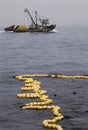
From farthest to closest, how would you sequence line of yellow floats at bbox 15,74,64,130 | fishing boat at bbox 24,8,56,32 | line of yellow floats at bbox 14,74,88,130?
fishing boat at bbox 24,8,56,32 → line of yellow floats at bbox 14,74,88,130 → line of yellow floats at bbox 15,74,64,130

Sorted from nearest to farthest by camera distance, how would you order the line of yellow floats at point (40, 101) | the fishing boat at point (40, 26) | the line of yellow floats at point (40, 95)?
the line of yellow floats at point (40, 101), the line of yellow floats at point (40, 95), the fishing boat at point (40, 26)

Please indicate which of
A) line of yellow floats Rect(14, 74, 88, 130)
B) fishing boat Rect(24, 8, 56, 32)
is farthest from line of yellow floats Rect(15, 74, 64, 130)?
fishing boat Rect(24, 8, 56, 32)

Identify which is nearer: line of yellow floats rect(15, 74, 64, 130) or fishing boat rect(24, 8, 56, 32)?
line of yellow floats rect(15, 74, 64, 130)

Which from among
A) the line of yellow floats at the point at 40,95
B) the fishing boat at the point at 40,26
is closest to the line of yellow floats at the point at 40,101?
the line of yellow floats at the point at 40,95

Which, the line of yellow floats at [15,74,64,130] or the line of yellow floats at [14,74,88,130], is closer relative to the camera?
the line of yellow floats at [15,74,64,130]

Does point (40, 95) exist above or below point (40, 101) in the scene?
below

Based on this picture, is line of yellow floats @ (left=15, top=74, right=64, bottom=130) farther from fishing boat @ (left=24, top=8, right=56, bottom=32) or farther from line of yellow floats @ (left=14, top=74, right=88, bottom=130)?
fishing boat @ (left=24, top=8, right=56, bottom=32)

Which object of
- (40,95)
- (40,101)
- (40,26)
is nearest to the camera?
(40,101)

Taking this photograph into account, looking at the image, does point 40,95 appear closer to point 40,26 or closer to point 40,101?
point 40,101

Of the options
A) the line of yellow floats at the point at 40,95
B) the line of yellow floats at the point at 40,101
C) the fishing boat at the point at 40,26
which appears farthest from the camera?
the fishing boat at the point at 40,26

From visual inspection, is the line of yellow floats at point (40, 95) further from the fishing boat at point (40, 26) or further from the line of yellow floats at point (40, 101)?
the fishing boat at point (40, 26)

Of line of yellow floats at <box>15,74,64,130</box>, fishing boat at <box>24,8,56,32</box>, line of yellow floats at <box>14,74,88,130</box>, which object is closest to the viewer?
line of yellow floats at <box>15,74,64,130</box>

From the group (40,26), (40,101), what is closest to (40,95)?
(40,101)

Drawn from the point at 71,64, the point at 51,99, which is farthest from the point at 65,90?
the point at 71,64
